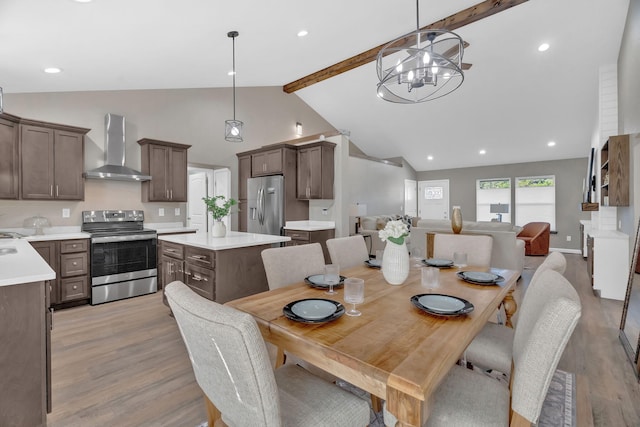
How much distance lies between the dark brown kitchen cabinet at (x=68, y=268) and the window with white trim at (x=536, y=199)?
9525 millimetres

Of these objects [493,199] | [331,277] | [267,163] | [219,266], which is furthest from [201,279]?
[493,199]

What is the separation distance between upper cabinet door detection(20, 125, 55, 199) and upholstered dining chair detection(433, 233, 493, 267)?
444 centimetres

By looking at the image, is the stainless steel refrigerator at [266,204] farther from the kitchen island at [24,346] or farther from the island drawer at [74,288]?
the kitchen island at [24,346]

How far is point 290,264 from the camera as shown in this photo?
2002 millimetres

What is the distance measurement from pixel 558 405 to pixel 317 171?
13.2ft

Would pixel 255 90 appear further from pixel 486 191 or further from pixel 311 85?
pixel 486 191

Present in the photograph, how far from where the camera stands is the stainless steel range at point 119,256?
3705 millimetres

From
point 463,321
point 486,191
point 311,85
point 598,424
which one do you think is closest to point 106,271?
point 463,321

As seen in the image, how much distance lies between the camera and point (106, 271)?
148 inches

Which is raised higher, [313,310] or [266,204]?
[266,204]

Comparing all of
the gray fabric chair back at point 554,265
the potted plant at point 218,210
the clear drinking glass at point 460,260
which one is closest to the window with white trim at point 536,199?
the clear drinking glass at point 460,260

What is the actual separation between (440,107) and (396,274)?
5.98 m

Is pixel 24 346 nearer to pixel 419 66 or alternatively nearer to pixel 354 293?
pixel 354 293

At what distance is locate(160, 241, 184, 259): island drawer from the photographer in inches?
123
